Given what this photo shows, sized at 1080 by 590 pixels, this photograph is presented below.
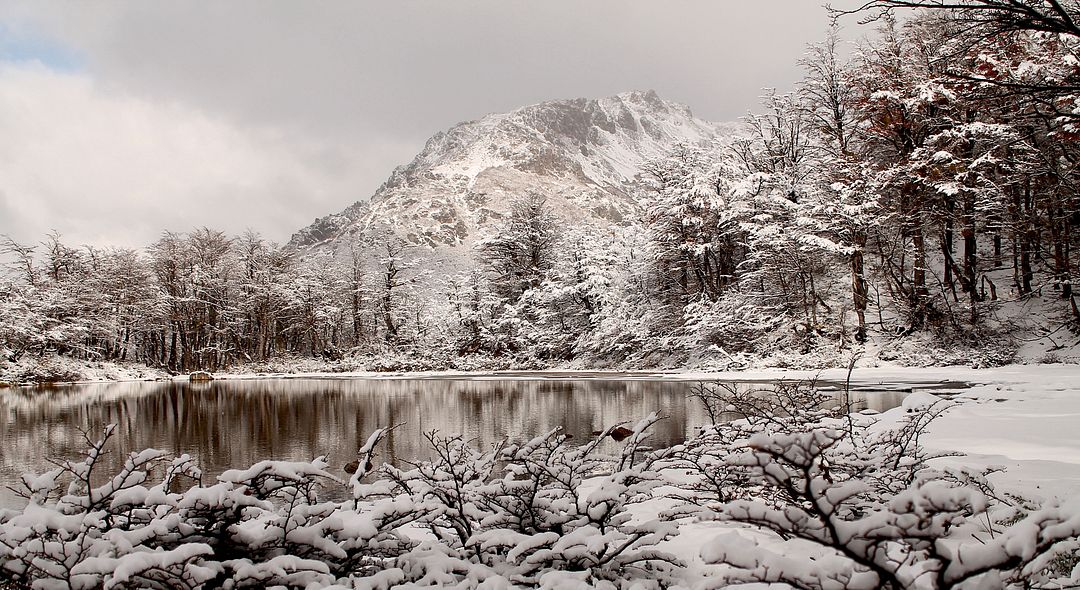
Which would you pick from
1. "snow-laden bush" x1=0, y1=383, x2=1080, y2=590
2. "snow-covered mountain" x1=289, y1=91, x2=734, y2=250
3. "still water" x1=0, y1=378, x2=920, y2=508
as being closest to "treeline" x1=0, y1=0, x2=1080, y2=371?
"snow-laden bush" x1=0, y1=383, x2=1080, y2=590

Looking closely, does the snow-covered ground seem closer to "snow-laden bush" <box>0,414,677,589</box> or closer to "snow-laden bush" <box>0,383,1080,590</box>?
"snow-laden bush" <box>0,383,1080,590</box>

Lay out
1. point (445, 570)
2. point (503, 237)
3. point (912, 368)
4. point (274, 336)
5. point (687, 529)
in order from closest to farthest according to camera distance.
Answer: point (445, 570), point (687, 529), point (912, 368), point (503, 237), point (274, 336)

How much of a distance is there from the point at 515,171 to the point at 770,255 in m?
96.3

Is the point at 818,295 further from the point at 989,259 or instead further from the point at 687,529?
the point at 687,529

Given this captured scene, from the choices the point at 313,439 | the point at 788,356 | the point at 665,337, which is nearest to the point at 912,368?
the point at 788,356

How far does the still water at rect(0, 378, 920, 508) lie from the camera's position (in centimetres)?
928

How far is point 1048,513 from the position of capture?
4.56ft

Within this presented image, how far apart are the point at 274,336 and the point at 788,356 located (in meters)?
37.0

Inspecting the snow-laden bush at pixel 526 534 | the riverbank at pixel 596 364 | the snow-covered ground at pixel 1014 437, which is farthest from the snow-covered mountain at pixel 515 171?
the snow-laden bush at pixel 526 534

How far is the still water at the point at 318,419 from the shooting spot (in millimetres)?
9281

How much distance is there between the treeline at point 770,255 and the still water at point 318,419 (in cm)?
688

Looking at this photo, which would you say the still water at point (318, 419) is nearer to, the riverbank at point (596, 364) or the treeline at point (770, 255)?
the riverbank at point (596, 364)

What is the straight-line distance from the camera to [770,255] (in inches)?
899

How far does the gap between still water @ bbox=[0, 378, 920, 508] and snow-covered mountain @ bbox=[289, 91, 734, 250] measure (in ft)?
188
